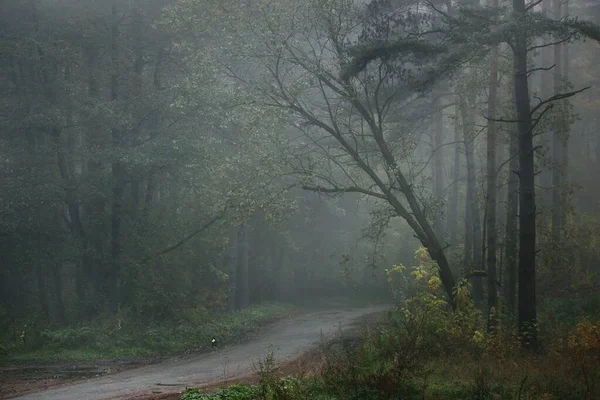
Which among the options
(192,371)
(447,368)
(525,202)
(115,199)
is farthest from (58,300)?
(525,202)

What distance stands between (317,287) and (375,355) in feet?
88.5

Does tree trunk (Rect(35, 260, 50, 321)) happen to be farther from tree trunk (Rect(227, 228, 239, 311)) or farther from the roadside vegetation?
the roadside vegetation

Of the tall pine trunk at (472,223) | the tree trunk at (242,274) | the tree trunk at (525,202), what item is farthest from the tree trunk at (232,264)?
the tree trunk at (525,202)

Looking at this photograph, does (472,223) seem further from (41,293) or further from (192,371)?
(41,293)

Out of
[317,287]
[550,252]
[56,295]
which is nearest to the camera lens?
[550,252]

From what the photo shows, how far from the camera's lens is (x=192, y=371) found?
48.0ft

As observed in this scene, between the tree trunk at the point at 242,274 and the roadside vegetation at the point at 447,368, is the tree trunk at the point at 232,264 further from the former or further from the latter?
the roadside vegetation at the point at 447,368

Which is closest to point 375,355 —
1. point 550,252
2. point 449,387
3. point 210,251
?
point 449,387

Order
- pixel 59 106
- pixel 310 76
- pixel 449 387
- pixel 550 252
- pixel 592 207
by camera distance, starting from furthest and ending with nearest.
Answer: pixel 592 207 < pixel 59 106 < pixel 310 76 < pixel 550 252 < pixel 449 387

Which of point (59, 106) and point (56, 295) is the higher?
point (59, 106)

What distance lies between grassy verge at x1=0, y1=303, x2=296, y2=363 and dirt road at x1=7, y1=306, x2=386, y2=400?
1.64m

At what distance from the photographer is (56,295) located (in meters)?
29.9

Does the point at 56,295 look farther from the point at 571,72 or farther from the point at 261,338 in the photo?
the point at 571,72

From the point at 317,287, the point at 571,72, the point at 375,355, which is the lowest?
the point at 317,287
